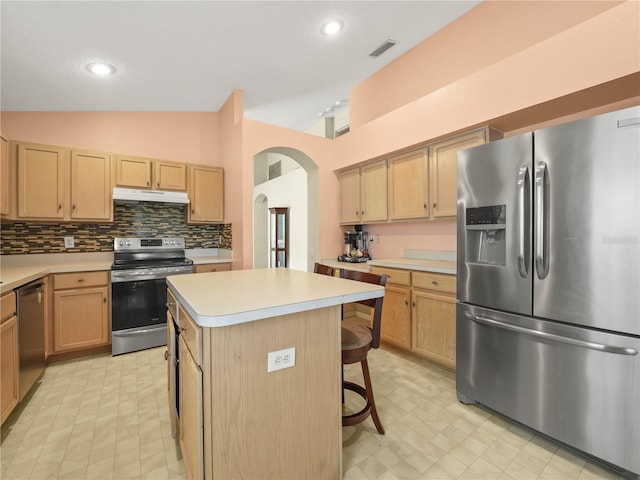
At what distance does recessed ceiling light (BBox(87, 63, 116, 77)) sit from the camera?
268cm

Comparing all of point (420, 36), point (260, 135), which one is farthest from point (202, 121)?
point (420, 36)

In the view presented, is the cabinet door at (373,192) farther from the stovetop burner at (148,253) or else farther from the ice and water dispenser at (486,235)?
the stovetop burner at (148,253)

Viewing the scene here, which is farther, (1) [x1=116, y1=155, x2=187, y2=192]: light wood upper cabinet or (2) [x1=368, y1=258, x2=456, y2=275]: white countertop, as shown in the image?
(1) [x1=116, y1=155, x2=187, y2=192]: light wood upper cabinet

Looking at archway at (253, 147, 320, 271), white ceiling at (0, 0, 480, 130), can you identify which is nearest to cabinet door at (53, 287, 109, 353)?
white ceiling at (0, 0, 480, 130)

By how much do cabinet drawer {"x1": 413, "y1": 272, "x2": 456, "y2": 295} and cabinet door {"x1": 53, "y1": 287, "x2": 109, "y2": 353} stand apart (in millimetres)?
3011

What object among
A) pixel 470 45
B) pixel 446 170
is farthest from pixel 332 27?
pixel 446 170

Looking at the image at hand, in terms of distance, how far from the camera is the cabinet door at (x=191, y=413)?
3.53 ft

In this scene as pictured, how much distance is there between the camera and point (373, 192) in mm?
3732

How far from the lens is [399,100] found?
145 inches

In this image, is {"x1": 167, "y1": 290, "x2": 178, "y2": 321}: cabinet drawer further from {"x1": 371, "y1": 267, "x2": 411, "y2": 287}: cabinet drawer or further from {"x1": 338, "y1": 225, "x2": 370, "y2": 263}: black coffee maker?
{"x1": 338, "y1": 225, "x2": 370, "y2": 263}: black coffee maker

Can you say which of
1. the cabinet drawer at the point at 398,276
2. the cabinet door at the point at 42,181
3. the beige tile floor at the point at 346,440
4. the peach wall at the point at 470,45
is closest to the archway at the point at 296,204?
the peach wall at the point at 470,45

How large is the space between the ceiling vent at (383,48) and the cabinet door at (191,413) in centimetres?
332

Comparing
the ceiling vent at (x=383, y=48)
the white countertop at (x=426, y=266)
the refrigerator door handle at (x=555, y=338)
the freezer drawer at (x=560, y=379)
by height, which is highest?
the ceiling vent at (x=383, y=48)

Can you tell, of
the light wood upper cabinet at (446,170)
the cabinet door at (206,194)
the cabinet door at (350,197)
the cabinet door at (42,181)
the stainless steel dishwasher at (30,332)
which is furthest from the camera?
the cabinet door at (350,197)
